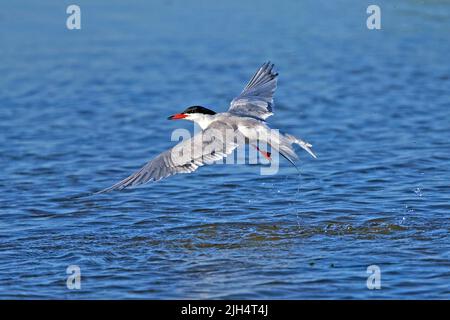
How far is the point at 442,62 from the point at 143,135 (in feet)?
16.6

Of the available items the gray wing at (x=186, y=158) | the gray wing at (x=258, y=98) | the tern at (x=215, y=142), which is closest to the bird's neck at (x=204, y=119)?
the tern at (x=215, y=142)

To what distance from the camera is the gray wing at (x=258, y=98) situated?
8820 mm

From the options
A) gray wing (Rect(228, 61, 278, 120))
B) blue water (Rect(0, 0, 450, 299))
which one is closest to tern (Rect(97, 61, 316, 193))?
gray wing (Rect(228, 61, 278, 120))

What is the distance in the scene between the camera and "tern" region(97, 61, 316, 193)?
7562 mm

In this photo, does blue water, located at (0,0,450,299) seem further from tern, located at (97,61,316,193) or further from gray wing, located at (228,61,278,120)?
gray wing, located at (228,61,278,120)

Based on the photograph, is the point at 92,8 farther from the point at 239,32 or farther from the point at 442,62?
the point at 442,62

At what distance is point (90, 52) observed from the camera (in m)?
15.1

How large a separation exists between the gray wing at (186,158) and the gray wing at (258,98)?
91cm

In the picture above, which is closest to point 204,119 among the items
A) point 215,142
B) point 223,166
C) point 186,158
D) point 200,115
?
point 200,115

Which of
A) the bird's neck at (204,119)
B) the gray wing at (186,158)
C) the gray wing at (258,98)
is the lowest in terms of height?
the gray wing at (186,158)

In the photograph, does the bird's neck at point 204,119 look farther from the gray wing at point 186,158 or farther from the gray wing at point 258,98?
the gray wing at point 186,158

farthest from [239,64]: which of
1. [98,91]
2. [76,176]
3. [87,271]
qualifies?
[87,271]

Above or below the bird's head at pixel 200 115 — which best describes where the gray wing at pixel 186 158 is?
below

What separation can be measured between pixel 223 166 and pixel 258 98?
136cm
